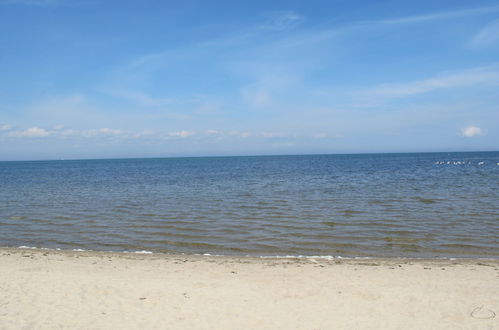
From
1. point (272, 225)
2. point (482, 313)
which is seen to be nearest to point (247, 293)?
point (482, 313)

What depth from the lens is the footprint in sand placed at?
7059 mm

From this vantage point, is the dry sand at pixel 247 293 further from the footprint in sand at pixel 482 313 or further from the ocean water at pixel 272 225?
the ocean water at pixel 272 225

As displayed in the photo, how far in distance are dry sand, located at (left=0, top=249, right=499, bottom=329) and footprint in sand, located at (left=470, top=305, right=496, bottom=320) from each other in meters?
0.02

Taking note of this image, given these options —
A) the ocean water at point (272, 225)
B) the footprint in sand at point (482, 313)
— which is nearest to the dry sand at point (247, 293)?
the footprint in sand at point (482, 313)

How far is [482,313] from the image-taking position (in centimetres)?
723

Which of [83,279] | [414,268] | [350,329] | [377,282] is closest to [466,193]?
[414,268]

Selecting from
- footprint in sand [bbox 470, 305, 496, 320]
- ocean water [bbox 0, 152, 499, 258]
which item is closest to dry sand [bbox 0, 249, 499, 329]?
footprint in sand [bbox 470, 305, 496, 320]

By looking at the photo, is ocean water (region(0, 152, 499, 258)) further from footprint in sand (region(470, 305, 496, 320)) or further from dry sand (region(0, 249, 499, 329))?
footprint in sand (region(470, 305, 496, 320))

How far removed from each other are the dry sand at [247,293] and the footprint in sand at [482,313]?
0.8 inches

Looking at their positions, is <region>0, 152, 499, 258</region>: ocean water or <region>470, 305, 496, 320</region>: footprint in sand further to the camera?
<region>0, 152, 499, 258</region>: ocean water

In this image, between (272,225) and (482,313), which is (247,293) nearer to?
(482,313)

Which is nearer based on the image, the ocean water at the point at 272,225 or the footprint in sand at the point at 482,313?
the footprint in sand at the point at 482,313

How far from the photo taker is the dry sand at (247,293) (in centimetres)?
704

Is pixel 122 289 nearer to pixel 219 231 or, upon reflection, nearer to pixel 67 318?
pixel 67 318
